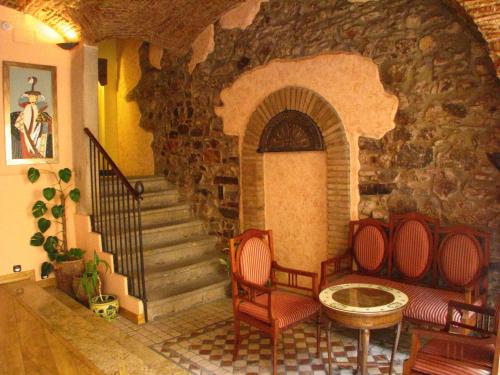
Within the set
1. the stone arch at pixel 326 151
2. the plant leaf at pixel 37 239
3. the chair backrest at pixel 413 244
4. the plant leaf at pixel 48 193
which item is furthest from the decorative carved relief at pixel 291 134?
the plant leaf at pixel 37 239

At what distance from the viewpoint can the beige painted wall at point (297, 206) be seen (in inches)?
167

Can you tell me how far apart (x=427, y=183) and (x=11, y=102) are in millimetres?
4208

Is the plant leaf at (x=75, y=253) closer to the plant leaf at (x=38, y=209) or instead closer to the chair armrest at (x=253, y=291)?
the plant leaf at (x=38, y=209)

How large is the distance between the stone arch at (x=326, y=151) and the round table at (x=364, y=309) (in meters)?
1.16

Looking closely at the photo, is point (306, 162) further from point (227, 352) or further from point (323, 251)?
point (227, 352)

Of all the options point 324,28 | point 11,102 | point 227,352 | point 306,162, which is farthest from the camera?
point 11,102

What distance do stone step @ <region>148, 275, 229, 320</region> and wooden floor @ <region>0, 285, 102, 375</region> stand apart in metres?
1.03

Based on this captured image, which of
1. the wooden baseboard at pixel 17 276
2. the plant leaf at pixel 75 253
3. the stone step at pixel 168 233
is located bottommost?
the wooden baseboard at pixel 17 276

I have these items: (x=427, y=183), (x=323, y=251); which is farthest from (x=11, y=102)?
(x=427, y=183)

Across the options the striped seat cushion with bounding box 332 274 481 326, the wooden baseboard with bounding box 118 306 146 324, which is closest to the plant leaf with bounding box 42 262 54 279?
the wooden baseboard with bounding box 118 306 146 324

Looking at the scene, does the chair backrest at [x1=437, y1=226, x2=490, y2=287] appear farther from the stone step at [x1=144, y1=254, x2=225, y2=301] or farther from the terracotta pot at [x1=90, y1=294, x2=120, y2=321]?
the terracotta pot at [x1=90, y1=294, x2=120, y2=321]

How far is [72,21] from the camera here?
15.0 ft

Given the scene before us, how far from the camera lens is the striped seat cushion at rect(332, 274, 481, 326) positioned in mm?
2899

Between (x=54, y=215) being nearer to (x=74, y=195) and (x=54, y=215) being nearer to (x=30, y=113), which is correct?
(x=74, y=195)
